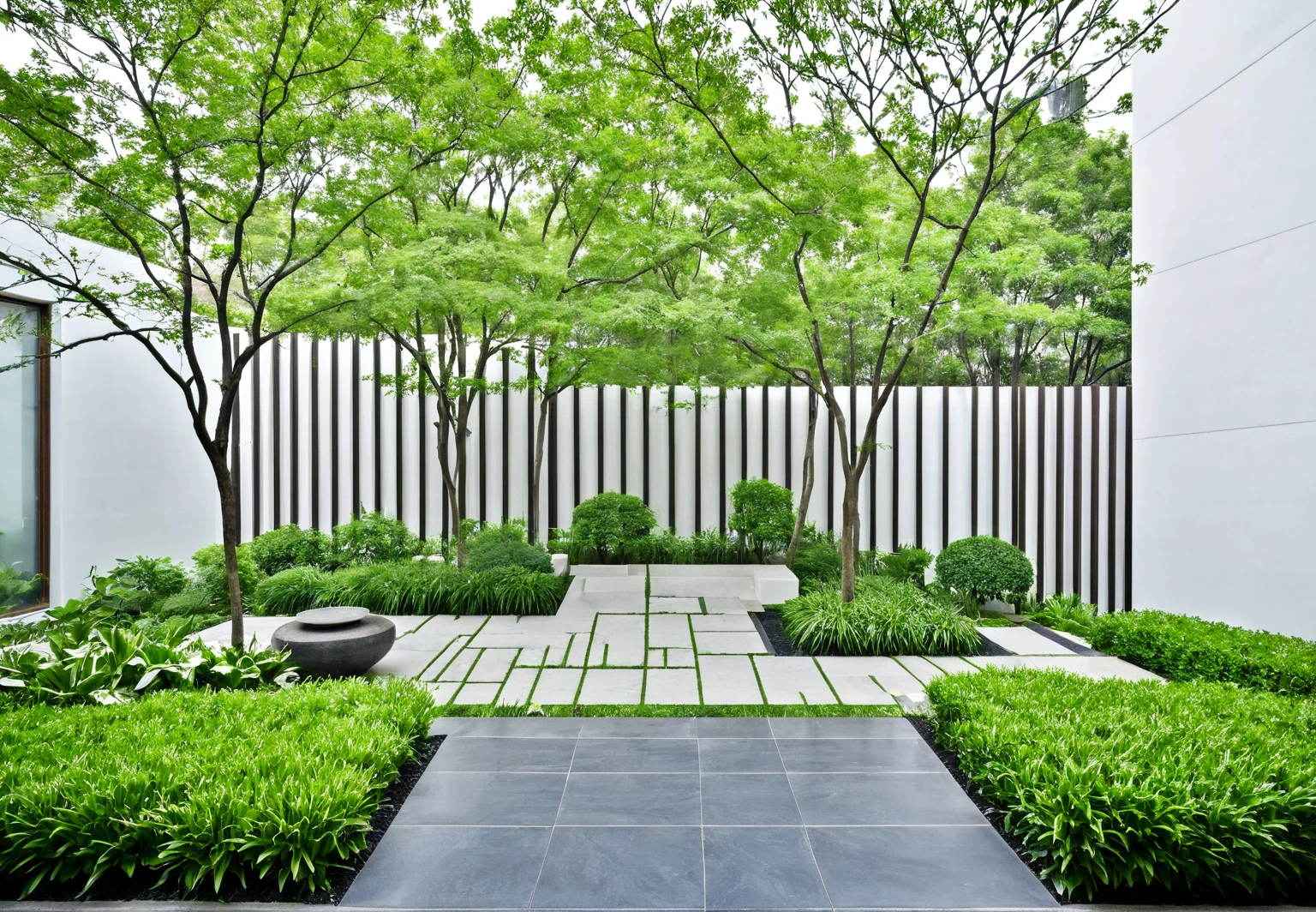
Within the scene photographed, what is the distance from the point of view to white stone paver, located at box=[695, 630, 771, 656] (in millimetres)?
5402

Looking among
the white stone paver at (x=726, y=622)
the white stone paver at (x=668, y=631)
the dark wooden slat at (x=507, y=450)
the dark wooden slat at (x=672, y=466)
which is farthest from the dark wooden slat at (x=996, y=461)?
the dark wooden slat at (x=507, y=450)

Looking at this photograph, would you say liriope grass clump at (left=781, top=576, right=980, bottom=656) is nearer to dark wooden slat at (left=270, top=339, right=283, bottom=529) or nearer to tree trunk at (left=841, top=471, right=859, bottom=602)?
tree trunk at (left=841, top=471, right=859, bottom=602)

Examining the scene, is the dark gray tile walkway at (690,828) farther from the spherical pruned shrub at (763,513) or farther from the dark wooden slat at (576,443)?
the dark wooden slat at (576,443)

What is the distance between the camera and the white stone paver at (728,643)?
5.40 metres

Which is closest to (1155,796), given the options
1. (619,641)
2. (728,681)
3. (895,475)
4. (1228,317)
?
(728,681)

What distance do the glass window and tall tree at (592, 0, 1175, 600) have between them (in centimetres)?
595

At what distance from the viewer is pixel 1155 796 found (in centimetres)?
228

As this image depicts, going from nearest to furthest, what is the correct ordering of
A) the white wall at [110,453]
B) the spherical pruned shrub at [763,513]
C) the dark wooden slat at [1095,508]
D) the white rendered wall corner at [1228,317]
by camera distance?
the white rendered wall corner at [1228,317] → the white wall at [110,453] → the spherical pruned shrub at [763,513] → the dark wooden slat at [1095,508]

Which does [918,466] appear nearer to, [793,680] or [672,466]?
[672,466]

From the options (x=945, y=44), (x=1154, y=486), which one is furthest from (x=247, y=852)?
(x=1154, y=486)

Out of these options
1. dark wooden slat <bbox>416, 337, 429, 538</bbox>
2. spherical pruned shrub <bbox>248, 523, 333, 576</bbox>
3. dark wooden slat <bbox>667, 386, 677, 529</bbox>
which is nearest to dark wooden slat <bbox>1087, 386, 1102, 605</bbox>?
dark wooden slat <bbox>667, 386, 677, 529</bbox>

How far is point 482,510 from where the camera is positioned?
9.65 metres

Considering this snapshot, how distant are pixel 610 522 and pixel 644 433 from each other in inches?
72.8

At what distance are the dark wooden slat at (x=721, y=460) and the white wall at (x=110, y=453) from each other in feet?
22.9
